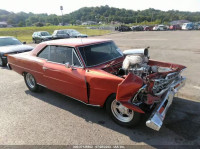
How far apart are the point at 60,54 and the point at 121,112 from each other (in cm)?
209

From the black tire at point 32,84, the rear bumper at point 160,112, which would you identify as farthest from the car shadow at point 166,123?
the black tire at point 32,84

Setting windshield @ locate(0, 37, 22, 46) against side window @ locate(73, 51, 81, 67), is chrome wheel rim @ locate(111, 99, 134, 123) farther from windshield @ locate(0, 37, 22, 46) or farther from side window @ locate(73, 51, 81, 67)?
windshield @ locate(0, 37, 22, 46)

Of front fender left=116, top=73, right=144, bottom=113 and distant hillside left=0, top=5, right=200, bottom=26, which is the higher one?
distant hillside left=0, top=5, right=200, bottom=26

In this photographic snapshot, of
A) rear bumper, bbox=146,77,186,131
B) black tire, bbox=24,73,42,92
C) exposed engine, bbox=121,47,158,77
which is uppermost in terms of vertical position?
exposed engine, bbox=121,47,158,77

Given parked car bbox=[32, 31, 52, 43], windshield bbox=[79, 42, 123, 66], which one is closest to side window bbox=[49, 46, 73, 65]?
windshield bbox=[79, 42, 123, 66]

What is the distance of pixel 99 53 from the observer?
160 inches

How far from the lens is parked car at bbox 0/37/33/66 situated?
7.90m

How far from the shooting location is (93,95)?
11.2ft

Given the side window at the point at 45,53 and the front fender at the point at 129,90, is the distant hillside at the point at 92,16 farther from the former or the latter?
the front fender at the point at 129,90

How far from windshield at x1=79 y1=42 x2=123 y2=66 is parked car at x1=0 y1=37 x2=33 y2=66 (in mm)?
5236

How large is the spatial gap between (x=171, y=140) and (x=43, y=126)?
2489 mm

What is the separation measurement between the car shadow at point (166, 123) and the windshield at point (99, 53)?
1.19 m

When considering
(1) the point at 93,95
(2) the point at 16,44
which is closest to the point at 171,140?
(1) the point at 93,95

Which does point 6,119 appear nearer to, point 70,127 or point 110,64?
point 70,127
